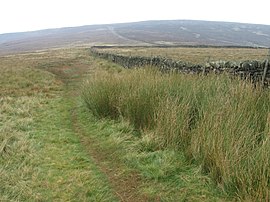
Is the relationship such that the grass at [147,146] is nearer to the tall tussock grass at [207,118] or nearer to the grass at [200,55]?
the tall tussock grass at [207,118]

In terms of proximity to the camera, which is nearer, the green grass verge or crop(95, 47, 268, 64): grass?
the green grass verge

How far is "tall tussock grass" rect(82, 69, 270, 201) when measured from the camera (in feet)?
14.2

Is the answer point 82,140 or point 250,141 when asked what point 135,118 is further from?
point 250,141

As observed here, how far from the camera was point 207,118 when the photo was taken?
5.54 m

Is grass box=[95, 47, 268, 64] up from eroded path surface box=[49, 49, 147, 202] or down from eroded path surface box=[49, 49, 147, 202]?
down

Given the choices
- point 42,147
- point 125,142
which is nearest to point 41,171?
point 42,147

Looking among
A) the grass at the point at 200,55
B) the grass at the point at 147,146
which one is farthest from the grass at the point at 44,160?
the grass at the point at 200,55

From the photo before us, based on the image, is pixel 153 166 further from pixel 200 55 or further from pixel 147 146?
pixel 200 55

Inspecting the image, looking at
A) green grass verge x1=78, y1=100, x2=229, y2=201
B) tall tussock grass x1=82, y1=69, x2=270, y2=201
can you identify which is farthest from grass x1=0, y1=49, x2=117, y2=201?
tall tussock grass x1=82, y1=69, x2=270, y2=201

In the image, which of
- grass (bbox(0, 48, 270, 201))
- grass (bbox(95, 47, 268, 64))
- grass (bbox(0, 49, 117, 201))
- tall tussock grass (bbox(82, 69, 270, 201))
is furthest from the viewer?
grass (bbox(95, 47, 268, 64))

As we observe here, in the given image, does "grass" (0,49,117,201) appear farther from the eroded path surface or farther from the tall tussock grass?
the tall tussock grass

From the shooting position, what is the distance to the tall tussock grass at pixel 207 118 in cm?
433

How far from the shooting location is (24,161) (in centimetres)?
604

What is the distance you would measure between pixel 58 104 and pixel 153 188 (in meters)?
7.74
